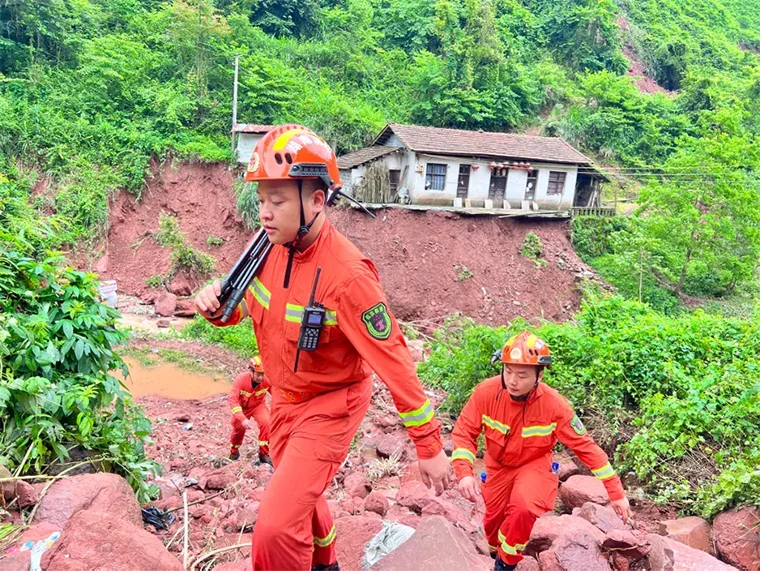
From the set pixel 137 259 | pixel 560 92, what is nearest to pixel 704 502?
pixel 137 259

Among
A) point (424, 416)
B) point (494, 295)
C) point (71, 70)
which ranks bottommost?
point (494, 295)

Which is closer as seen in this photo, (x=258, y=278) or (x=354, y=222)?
(x=258, y=278)

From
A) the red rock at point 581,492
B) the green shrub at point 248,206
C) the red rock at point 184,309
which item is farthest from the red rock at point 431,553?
the green shrub at point 248,206

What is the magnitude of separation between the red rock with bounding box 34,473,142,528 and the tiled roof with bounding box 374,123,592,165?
17304mm

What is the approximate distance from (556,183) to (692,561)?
1960cm

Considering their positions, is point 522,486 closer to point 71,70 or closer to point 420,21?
point 71,70

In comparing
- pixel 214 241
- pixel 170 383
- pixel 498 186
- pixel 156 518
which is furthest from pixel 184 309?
pixel 156 518

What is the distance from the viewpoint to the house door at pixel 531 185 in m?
21.3

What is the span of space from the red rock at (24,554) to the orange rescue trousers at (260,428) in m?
3.64

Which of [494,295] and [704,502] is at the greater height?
[704,502]

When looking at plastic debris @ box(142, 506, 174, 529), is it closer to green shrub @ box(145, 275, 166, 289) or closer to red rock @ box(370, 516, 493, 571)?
red rock @ box(370, 516, 493, 571)

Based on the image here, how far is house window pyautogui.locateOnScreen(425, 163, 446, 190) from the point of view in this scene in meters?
19.9

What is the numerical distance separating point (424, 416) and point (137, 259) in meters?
18.3

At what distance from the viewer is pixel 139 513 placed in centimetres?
332
